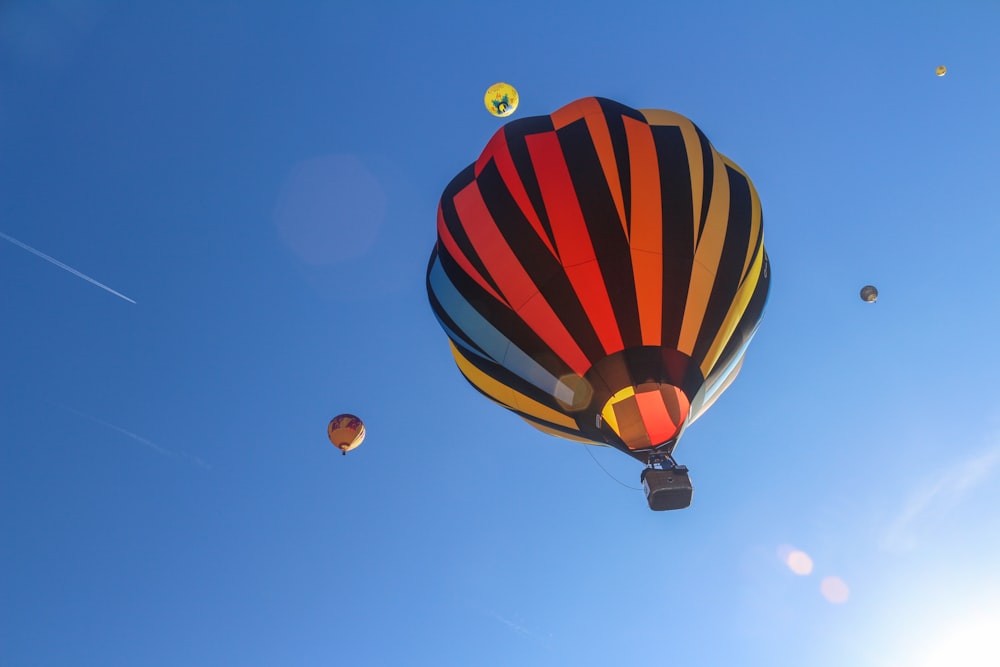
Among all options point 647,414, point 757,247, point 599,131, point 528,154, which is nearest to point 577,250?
point 528,154

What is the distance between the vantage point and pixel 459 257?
24.5 ft

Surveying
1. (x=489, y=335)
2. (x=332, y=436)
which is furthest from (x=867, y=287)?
(x=332, y=436)

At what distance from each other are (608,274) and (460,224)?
2.05 metres

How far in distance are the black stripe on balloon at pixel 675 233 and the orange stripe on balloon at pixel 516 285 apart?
103 cm

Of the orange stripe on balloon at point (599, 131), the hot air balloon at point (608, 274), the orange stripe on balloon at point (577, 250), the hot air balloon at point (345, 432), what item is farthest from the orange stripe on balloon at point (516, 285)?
the hot air balloon at point (345, 432)

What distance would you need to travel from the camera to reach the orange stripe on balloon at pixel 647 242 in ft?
21.2

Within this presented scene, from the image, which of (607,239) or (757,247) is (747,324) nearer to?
(757,247)

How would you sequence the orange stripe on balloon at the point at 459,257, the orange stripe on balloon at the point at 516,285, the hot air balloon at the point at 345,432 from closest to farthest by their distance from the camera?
1. the orange stripe on balloon at the point at 516,285
2. the orange stripe on balloon at the point at 459,257
3. the hot air balloon at the point at 345,432

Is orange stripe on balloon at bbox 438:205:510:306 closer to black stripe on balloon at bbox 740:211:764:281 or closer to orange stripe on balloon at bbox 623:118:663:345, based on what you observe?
orange stripe on balloon at bbox 623:118:663:345

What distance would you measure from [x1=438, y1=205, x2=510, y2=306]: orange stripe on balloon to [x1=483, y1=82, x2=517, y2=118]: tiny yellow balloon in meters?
2.02

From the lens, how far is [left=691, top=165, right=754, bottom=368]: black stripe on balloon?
22.2 ft

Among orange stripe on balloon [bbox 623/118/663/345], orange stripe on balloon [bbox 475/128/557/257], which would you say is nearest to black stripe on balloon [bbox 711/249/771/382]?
orange stripe on balloon [bbox 623/118/663/345]

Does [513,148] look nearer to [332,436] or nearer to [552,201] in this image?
[552,201]

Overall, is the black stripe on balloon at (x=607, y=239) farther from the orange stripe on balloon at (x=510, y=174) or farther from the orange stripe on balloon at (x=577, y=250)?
the orange stripe on balloon at (x=510, y=174)
